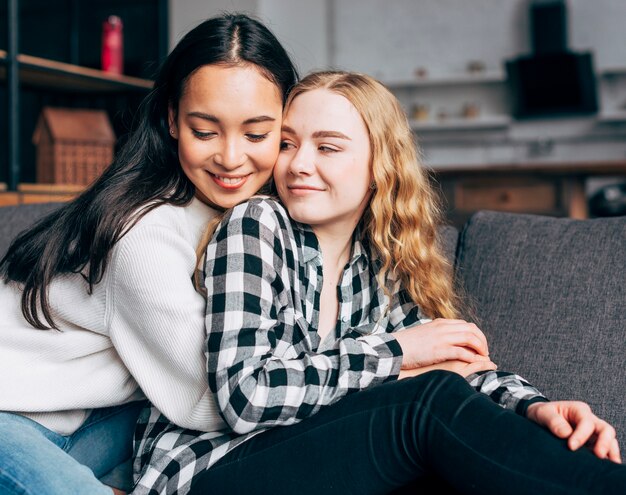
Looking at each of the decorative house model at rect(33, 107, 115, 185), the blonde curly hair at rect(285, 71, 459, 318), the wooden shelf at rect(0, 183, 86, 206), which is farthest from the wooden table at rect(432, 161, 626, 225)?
the blonde curly hair at rect(285, 71, 459, 318)

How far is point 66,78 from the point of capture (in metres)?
3.03

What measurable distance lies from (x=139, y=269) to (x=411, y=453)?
467 mm

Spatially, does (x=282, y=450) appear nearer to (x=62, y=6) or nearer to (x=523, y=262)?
(x=523, y=262)

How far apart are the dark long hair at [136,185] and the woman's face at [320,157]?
0.08 meters

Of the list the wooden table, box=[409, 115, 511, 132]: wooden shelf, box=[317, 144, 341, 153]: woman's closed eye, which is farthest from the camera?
box=[409, 115, 511, 132]: wooden shelf

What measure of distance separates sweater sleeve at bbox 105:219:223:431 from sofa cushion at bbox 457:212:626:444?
58 cm

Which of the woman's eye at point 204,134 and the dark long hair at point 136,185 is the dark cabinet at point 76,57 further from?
the woman's eye at point 204,134

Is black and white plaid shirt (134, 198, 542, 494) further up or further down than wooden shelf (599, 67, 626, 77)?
further down

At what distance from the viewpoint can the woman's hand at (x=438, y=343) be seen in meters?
1.12

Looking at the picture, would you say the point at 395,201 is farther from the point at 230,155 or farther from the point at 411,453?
the point at 411,453

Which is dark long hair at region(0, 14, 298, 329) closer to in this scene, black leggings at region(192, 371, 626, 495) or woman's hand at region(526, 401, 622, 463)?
black leggings at region(192, 371, 626, 495)

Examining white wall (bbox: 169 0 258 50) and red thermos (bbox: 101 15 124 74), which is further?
white wall (bbox: 169 0 258 50)

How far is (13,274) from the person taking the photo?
1250 millimetres

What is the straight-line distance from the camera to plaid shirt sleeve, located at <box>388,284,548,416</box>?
42.7 inches
